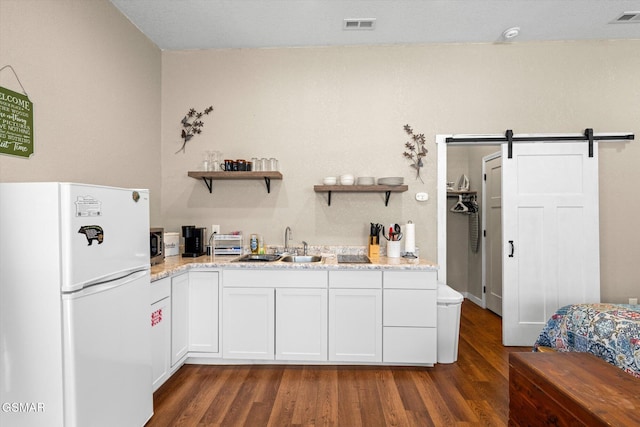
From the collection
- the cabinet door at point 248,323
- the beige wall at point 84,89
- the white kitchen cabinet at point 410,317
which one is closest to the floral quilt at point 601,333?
the white kitchen cabinet at point 410,317

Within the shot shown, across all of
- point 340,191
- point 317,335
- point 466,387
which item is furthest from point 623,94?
point 317,335

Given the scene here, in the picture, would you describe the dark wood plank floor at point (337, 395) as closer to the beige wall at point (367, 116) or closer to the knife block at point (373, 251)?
the knife block at point (373, 251)

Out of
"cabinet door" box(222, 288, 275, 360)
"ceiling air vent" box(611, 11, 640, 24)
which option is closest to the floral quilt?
"cabinet door" box(222, 288, 275, 360)

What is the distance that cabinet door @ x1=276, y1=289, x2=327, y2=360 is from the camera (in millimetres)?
2789

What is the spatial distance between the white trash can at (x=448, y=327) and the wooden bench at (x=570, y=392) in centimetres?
97

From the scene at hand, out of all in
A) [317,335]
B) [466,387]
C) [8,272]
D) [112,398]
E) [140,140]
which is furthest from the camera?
[140,140]

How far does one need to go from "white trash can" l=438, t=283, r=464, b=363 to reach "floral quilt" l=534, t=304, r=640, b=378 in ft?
2.13

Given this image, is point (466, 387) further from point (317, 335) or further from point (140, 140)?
point (140, 140)

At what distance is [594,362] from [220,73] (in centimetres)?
373

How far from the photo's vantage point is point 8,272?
1477 millimetres

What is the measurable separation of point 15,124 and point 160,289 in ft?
4.21

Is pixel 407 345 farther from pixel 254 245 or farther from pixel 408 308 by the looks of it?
→ pixel 254 245

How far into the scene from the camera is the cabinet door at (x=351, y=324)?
2771mm

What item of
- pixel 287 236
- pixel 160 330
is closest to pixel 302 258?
pixel 287 236
